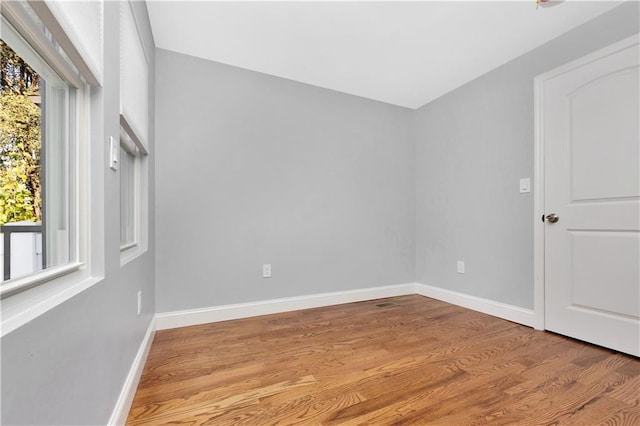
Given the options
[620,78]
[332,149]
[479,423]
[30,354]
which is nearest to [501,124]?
[620,78]

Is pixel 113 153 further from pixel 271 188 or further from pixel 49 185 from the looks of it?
pixel 271 188

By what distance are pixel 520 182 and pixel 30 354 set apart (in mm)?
3018

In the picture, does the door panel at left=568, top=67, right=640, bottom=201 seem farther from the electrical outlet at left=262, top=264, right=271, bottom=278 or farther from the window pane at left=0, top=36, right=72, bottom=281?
the window pane at left=0, top=36, right=72, bottom=281

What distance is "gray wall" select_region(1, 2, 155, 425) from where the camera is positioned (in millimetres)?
549

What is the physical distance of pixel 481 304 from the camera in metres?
2.77

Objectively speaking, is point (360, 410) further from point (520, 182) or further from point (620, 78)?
point (620, 78)

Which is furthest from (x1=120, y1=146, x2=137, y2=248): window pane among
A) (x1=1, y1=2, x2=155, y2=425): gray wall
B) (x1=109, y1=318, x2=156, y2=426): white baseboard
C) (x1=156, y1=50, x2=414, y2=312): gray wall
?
(x1=109, y1=318, x2=156, y2=426): white baseboard

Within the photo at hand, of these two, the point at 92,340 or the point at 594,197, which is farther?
the point at 594,197

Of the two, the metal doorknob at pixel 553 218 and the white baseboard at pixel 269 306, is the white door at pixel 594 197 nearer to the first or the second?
the metal doorknob at pixel 553 218

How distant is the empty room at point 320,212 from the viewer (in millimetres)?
833

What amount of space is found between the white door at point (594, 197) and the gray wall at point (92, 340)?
9.15ft

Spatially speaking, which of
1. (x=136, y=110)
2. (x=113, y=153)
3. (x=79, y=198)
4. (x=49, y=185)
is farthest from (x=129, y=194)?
(x=49, y=185)

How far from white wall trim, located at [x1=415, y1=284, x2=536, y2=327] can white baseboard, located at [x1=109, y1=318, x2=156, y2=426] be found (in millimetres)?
2723

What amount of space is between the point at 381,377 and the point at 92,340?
1353 millimetres
